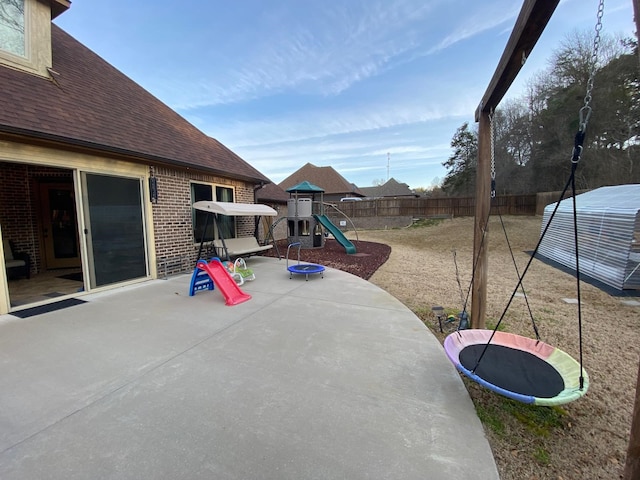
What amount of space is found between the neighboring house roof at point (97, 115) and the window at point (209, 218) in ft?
1.83

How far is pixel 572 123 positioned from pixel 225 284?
2489 centimetres

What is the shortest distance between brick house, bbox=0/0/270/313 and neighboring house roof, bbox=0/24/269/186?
0.09 ft

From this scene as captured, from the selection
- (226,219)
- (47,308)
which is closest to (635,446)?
(47,308)

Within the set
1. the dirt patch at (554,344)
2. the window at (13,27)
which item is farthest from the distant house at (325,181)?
the window at (13,27)

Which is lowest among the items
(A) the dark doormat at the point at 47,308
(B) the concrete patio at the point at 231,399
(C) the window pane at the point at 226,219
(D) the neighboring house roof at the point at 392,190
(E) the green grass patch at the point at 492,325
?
(E) the green grass patch at the point at 492,325

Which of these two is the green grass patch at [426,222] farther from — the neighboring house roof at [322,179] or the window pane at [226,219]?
the window pane at [226,219]

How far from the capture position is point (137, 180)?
6148mm

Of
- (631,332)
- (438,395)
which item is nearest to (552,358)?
(438,395)

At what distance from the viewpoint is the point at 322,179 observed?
3450 centimetres

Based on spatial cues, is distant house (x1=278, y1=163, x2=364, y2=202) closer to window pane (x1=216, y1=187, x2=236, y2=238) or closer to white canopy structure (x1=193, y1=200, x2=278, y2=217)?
window pane (x1=216, y1=187, x2=236, y2=238)

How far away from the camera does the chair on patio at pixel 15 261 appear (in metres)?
6.21

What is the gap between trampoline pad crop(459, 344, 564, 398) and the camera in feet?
7.27

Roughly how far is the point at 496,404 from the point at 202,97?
13697 millimetres

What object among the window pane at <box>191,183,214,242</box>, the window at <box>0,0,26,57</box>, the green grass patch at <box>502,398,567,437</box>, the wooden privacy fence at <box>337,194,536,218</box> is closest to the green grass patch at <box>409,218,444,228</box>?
the wooden privacy fence at <box>337,194,536,218</box>
